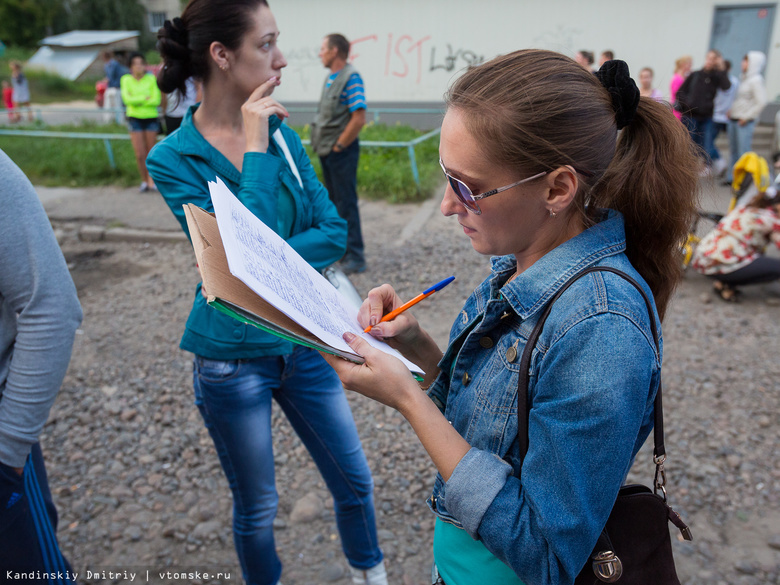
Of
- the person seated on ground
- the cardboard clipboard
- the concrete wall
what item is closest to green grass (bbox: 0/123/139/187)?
the concrete wall

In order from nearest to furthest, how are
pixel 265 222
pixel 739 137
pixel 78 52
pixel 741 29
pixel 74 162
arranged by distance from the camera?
1. pixel 265 222
2. pixel 739 137
3. pixel 74 162
4. pixel 741 29
5. pixel 78 52

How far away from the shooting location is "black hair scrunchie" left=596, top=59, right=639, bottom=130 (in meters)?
1.07

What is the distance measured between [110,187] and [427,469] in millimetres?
7829

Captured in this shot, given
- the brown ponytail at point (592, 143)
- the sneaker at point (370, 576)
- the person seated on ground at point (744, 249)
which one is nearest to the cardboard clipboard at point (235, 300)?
the brown ponytail at point (592, 143)

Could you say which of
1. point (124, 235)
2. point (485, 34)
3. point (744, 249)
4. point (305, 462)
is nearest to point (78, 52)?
point (485, 34)

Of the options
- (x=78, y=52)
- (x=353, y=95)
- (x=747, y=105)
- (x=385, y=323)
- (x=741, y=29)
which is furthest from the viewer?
(x=78, y=52)

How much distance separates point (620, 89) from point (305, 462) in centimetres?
253

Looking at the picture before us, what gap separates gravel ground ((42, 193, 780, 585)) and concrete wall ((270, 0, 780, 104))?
28.6 ft

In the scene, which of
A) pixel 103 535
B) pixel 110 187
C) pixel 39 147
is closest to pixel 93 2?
pixel 39 147

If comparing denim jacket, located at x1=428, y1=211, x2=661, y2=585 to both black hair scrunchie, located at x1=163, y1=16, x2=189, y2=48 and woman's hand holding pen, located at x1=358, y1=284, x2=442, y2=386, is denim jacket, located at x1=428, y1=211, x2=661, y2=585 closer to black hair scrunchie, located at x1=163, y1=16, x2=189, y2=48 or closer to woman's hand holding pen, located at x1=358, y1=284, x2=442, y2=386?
woman's hand holding pen, located at x1=358, y1=284, x2=442, y2=386

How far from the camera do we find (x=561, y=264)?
1.07 metres

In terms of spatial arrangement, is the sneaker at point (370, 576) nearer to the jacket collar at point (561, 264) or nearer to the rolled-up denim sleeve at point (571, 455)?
the rolled-up denim sleeve at point (571, 455)

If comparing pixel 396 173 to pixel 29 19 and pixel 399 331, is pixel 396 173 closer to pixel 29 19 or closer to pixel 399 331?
pixel 399 331

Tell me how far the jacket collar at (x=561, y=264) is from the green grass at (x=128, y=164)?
681 cm
